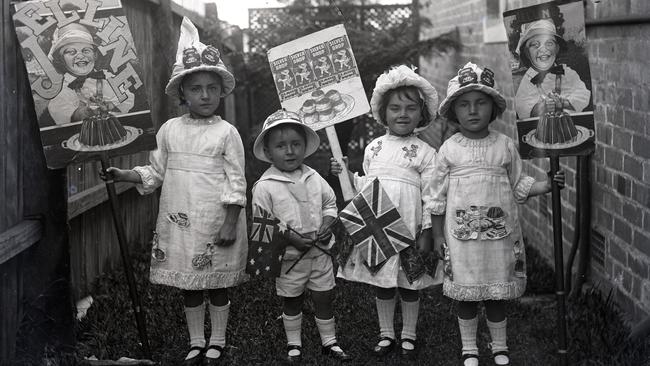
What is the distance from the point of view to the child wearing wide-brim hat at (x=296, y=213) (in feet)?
15.5

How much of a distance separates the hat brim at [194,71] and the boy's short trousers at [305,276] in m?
1.03

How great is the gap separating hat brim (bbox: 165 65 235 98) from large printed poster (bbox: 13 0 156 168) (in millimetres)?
227

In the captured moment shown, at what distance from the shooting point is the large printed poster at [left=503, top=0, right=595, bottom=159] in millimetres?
4375

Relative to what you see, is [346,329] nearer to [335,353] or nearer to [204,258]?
[335,353]

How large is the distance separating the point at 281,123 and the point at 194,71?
0.53 meters

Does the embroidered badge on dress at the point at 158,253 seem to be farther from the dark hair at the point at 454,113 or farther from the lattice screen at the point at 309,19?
the lattice screen at the point at 309,19

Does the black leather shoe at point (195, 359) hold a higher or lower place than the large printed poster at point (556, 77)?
lower

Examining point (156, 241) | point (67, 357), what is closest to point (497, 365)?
point (156, 241)

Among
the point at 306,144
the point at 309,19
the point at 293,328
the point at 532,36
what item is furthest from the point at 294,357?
the point at 309,19

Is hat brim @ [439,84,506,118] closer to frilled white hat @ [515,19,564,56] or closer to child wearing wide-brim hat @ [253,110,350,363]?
frilled white hat @ [515,19,564,56]

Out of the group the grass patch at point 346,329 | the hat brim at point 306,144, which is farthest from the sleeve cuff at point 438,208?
the grass patch at point 346,329

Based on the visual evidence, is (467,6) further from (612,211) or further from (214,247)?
(214,247)

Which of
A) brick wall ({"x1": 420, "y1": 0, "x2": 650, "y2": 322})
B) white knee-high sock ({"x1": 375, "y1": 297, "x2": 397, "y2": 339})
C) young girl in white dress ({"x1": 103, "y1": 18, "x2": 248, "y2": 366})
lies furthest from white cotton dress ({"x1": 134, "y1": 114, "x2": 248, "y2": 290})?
brick wall ({"x1": 420, "y1": 0, "x2": 650, "y2": 322})

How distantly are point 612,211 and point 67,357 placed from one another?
3236 millimetres
